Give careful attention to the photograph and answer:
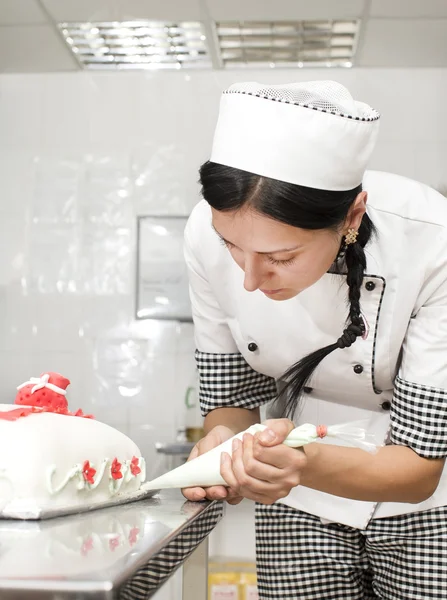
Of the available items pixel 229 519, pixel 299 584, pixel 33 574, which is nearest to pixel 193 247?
pixel 299 584

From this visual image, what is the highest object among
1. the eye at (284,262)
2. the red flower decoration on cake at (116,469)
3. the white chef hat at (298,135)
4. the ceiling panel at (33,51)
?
the ceiling panel at (33,51)

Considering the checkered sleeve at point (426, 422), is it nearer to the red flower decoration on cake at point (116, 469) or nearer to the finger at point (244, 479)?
the finger at point (244, 479)

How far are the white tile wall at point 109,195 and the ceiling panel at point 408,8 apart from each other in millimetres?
530

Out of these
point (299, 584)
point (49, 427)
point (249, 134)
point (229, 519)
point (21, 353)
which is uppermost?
point (249, 134)

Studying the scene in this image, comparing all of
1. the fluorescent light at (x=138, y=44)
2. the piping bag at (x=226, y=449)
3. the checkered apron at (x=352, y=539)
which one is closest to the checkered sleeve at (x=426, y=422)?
the checkered apron at (x=352, y=539)

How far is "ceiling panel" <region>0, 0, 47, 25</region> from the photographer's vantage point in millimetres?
2947

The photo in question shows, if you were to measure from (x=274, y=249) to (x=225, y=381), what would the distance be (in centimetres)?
48

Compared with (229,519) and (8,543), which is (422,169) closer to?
(229,519)

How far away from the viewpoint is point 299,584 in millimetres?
1420

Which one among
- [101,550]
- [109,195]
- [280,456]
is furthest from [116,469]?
[109,195]

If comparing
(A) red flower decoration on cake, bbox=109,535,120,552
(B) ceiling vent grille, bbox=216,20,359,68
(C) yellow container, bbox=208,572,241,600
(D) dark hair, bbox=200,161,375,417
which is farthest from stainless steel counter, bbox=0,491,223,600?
(B) ceiling vent grille, bbox=216,20,359,68

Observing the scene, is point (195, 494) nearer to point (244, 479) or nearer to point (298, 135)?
point (244, 479)

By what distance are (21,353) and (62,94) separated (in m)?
1.30

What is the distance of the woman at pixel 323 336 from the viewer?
1.07 meters
